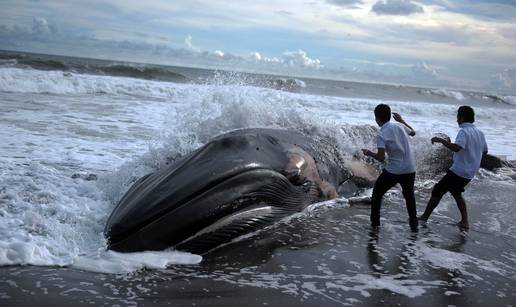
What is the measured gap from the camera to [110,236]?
477 cm

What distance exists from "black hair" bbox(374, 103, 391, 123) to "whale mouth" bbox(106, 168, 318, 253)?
1437 millimetres

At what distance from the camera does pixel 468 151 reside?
22.9 feet

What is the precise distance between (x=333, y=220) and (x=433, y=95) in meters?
62.2

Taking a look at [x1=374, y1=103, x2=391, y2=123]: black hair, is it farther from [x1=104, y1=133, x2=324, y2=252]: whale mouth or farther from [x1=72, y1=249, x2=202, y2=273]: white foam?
[x1=72, y1=249, x2=202, y2=273]: white foam

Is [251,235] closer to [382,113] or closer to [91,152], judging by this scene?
[382,113]

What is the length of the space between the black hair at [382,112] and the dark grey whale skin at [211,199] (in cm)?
115

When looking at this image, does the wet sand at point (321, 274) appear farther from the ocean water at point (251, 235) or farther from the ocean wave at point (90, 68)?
the ocean wave at point (90, 68)

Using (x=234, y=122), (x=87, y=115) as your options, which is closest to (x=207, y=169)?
(x=234, y=122)

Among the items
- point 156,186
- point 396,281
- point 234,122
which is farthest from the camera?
point 234,122

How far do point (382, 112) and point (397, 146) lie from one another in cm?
45

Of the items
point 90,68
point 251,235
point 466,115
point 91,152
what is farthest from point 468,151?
point 90,68

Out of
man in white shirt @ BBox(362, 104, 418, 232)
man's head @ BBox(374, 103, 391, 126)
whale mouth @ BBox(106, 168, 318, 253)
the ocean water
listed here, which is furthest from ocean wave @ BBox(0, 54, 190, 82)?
whale mouth @ BBox(106, 168, 318, 253)

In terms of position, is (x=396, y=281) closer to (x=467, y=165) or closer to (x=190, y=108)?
(x=467, y=165)

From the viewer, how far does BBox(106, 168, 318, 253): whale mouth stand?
473 centimetres
